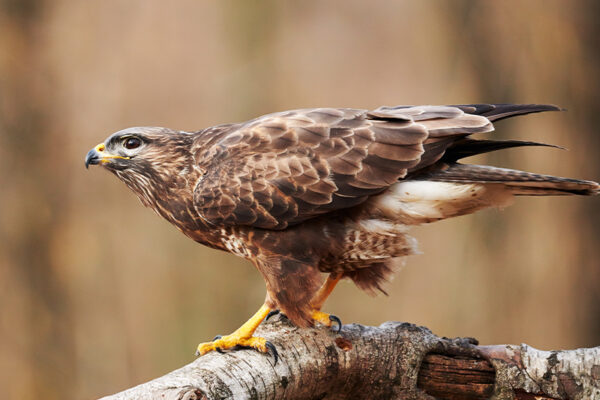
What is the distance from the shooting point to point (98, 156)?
3191 mm

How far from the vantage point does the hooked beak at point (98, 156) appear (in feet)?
10.4

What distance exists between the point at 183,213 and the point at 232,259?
3.00 meters

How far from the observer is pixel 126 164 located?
3230 mm

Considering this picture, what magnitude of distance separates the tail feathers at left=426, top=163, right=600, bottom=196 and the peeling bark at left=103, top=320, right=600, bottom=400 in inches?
27.5

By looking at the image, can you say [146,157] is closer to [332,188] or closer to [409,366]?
[332,188]

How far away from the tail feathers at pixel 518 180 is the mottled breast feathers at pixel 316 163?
11 cm

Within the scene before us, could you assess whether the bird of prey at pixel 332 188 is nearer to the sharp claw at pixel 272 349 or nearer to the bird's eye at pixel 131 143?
the sharp claw at pixel 272 349

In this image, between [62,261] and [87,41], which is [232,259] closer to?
[62,261]

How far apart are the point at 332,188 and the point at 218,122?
3064 millimetres

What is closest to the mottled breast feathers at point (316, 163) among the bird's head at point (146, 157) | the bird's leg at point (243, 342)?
the bird's head at point (146, 157)

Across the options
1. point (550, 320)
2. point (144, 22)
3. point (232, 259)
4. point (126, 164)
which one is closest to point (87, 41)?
point (144, 22)

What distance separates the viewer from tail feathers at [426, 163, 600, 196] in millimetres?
2766

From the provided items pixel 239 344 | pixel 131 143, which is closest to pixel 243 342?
pixel 239 344

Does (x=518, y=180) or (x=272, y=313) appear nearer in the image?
(x=518, y=180)
